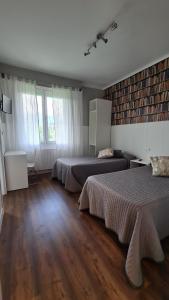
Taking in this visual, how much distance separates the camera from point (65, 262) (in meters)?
1.35

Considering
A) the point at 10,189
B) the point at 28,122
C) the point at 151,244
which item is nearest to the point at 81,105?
the point at 28,122

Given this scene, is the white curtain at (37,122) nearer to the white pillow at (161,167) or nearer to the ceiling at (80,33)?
the ceiling at (80,33)

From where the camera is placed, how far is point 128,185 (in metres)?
1.80

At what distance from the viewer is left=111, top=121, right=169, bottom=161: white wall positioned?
115 inches

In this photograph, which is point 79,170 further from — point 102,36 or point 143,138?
point 102,36

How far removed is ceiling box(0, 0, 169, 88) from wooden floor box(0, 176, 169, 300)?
2.77 meters

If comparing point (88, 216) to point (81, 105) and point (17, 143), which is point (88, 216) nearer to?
point (17, 143)

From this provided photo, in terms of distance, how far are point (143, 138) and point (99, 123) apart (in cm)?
141

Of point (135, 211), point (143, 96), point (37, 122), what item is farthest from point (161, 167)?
point (37, 122)

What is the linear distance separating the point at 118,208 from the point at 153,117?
2.39 meters

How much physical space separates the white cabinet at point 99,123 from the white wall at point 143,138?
0.25m

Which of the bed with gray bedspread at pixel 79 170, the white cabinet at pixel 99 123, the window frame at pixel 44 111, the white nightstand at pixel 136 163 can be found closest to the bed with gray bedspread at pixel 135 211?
the bed with gray bedspread at pixel 79 170

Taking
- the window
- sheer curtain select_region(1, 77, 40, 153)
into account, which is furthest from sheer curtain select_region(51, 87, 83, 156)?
sheer curtain select_region(1, 77, 40, 153)

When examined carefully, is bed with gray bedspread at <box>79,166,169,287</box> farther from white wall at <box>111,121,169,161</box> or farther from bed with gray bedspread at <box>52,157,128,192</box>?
white wall at <box>111,121,169,161</box>
